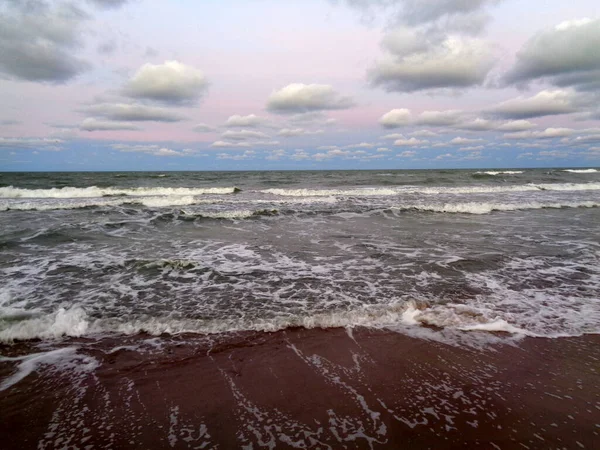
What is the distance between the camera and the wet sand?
276cm

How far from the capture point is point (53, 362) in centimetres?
387

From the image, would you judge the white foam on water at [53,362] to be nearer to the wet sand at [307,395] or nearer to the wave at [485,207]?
the wet sand at [307,395]

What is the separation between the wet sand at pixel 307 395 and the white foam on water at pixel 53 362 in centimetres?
4

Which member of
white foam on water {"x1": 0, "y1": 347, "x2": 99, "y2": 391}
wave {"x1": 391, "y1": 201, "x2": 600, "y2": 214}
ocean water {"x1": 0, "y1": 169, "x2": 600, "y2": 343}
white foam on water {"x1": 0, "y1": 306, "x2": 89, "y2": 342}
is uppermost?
white foam on water {"x1": 0, "y1": 306, "x2": 89, "y2": 342}

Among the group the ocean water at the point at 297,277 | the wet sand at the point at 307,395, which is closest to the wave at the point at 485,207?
the ocean water at the point at 297,277

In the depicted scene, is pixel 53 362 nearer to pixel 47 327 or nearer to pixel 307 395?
pixel 47 327

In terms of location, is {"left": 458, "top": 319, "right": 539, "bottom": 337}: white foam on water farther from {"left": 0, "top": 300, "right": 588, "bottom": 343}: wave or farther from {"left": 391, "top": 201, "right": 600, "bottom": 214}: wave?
{"left": 391, "top": 201, "right": 600, "bottom": 214}: wave

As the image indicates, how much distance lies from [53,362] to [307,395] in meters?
2.99

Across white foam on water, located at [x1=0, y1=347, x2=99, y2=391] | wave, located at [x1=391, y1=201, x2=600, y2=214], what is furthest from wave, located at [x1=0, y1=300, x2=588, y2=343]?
wave, located at [x1=391, y1=201, x2=600, y2=214]

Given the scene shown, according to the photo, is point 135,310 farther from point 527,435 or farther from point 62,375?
point 527,435

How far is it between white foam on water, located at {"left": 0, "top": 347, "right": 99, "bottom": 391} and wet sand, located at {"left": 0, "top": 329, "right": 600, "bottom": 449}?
4 cm

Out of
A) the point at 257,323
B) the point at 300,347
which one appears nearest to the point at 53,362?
the point at 257,323

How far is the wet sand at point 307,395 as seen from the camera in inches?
109

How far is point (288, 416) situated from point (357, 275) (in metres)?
4.28
